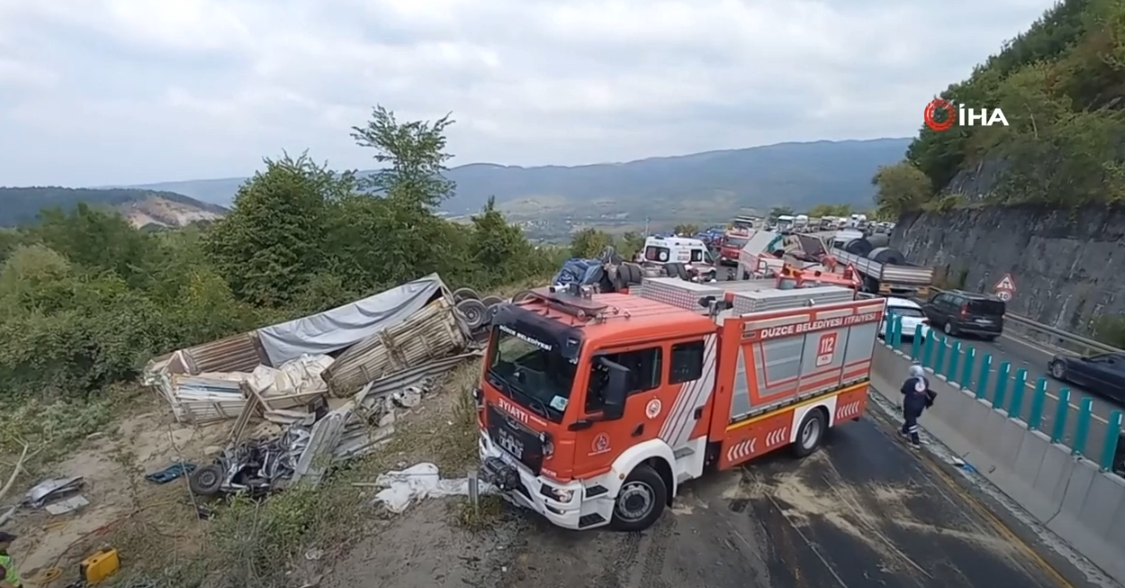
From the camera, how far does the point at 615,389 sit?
6.16 metres

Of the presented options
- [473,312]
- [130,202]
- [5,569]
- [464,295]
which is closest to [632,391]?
[5,569]

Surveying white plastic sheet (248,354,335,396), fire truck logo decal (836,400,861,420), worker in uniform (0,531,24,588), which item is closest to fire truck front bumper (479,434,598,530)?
worker in uniform (0,531,24,588)

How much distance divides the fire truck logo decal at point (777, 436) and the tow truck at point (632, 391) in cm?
2

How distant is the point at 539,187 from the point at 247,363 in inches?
6974

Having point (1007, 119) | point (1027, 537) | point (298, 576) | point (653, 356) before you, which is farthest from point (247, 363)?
point (1007, 119)

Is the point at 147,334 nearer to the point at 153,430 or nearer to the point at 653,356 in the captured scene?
the point at 153,430

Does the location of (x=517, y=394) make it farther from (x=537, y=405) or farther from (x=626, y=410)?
(x=626, y=410)

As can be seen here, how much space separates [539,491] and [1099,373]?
616 inches

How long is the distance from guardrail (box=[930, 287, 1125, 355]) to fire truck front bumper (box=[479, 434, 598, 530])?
19.2 meters

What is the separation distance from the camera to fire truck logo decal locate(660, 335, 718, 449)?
717 centimetres

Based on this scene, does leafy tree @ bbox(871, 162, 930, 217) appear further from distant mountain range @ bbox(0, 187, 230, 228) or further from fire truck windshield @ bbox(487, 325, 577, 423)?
distant mountain range @ bbox(0, 187, 230, 228)

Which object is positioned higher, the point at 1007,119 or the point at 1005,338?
the point at 1007,119

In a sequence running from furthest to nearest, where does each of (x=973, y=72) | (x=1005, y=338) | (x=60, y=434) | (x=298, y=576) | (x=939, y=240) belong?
1. (x=973, y=72)
2. (x=939, y=240)
3. (x=1005, y=338)
4. (x=60, y=434)
5. (x=298, y=576)

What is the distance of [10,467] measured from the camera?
12.9 meters
